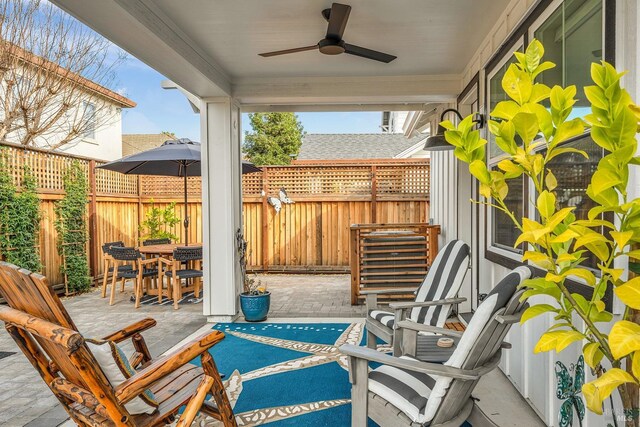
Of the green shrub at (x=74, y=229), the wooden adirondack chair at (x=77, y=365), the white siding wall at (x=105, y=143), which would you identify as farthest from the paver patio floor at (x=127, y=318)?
the white siding wall at (x=105, y=143)

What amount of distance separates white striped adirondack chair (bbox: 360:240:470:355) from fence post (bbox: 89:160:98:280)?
5.53 metres

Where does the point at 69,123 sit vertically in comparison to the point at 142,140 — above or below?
below

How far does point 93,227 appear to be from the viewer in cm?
715

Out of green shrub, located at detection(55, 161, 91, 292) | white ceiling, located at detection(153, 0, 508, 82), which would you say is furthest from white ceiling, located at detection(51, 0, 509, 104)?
green shrub, located at detection(55, 161, 91, 292)

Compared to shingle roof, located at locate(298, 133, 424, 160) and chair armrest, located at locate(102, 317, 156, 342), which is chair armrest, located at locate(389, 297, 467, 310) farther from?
shingle roof, located at locate(298, 133, 424, 160)

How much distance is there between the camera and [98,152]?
478 inches

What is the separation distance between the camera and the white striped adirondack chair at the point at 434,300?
10.2ft

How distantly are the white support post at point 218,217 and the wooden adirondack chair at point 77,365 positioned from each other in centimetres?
279

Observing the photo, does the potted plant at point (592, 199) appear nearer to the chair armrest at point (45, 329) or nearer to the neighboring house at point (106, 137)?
the chair armrest at point (45, 329)

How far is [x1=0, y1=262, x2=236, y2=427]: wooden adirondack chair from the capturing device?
5.35ft

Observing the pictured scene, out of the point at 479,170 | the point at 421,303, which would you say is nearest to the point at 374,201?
the point at 421,303

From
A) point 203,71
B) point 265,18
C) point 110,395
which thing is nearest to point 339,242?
point 203,71

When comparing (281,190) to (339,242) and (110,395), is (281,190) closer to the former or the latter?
(339,242)

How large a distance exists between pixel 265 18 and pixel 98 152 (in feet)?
34.7
